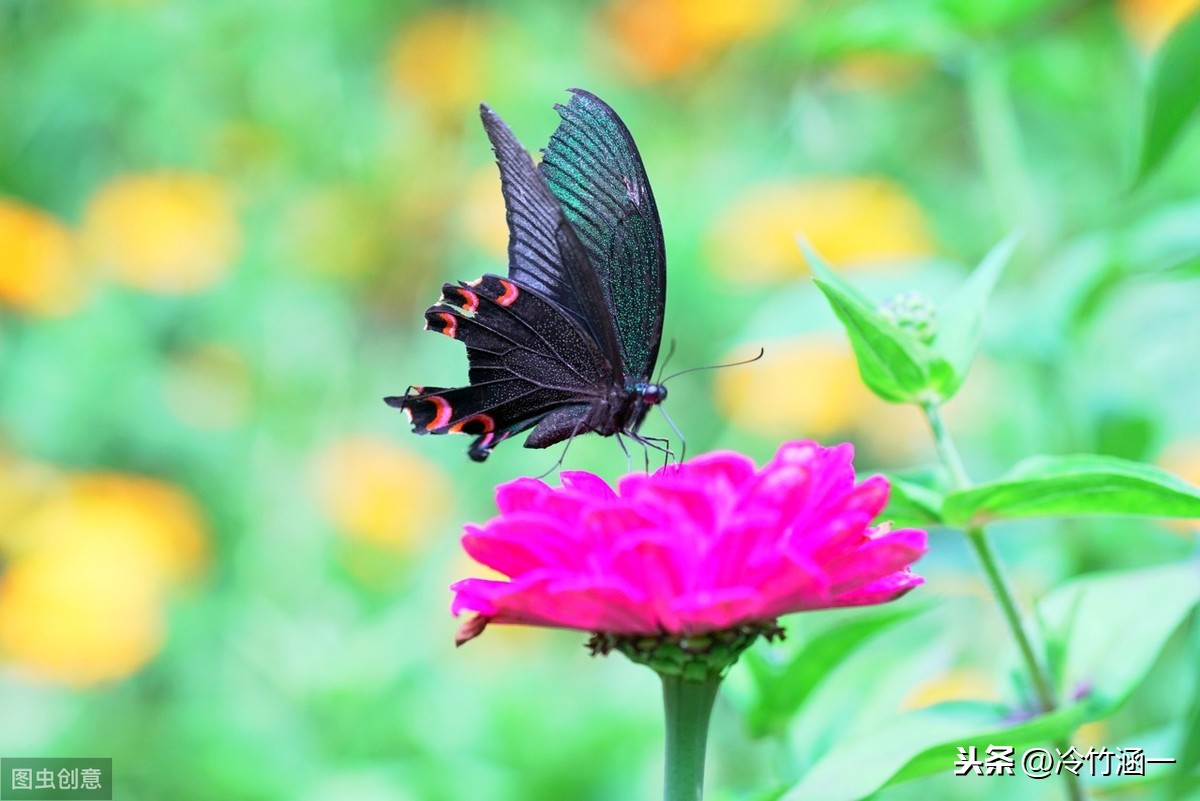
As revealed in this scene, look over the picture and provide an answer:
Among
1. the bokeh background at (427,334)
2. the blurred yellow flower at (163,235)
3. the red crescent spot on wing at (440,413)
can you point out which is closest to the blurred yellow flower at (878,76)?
the bokeh background at (427,334)

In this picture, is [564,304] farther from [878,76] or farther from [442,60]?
[442,60]

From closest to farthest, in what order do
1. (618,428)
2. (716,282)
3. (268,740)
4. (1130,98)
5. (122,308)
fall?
(618,428), (268,740), (1130,98), (716,282), (122,308)

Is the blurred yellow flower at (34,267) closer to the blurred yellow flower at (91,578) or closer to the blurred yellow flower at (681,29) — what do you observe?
the blurred yellow flower at (91,578)

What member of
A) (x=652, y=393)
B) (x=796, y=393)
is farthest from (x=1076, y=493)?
(x=796, y=393)

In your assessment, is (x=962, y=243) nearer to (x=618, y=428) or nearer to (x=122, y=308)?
(x=618, y=428)

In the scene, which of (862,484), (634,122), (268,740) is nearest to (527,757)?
(268,740)

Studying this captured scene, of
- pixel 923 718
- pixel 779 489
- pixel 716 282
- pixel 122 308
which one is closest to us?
pixel 779 489
